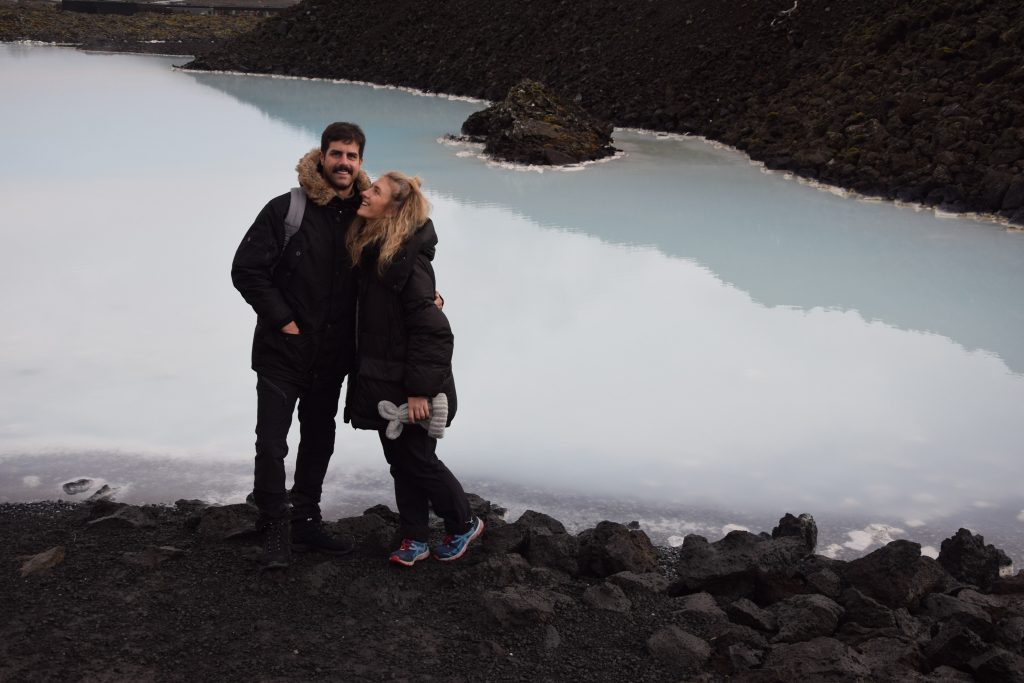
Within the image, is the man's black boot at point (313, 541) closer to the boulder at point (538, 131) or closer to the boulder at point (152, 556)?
the boulder at point (152, 556)

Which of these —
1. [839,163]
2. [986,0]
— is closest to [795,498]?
[839,163]

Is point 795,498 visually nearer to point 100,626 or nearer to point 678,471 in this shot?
point 678,471

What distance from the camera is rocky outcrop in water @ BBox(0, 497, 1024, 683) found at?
344cm

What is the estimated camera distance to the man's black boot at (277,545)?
4.06 m

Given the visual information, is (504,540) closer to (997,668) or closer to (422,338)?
(422,338)

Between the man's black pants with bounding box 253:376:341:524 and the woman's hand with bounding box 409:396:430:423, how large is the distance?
0.40 meters

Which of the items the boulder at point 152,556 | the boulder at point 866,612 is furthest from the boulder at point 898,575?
the boulder at point 152,556

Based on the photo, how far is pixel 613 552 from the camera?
169 inches

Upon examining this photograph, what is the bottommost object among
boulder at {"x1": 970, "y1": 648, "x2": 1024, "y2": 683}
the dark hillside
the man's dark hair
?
boulder at {"x1": 970, "y1": 648, "x2": 1024, "y2": 683}

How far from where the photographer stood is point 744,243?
34.6ft

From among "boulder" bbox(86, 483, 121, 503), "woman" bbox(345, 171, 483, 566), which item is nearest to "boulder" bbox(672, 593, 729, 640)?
"woman" bbox(345, 171, 483, 566)

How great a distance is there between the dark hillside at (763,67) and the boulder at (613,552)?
904 cm

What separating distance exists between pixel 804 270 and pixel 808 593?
5.92 m

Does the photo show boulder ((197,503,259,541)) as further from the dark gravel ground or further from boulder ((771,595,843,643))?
boulder ((771,595,843,643))
